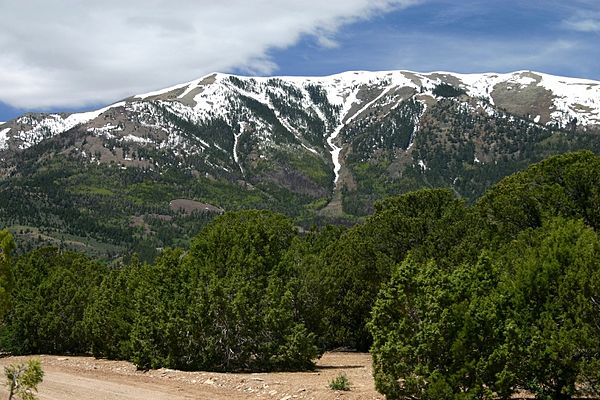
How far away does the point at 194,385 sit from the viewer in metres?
24.0

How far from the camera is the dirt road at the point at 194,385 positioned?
21.0 m

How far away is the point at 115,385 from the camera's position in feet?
82.5

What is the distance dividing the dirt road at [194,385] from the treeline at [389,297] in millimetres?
1918

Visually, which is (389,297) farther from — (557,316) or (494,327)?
(557,316)

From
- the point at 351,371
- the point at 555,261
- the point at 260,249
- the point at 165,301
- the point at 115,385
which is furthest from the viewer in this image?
the point at 260,249

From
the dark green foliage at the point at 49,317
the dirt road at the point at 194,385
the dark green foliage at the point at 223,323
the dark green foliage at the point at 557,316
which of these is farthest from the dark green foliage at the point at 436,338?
the dark green foliage at the point at 49,317

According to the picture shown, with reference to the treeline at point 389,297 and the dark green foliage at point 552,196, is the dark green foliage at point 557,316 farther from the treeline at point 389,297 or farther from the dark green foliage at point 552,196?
the dark green foliage at point 552,196

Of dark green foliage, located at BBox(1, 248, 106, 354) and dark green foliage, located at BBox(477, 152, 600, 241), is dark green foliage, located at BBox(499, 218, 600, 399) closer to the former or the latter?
dark green foliage, located at BBox(477, 152, 600, 241)

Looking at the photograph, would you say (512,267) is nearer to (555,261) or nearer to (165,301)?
(555,261)

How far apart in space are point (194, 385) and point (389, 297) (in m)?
10.5

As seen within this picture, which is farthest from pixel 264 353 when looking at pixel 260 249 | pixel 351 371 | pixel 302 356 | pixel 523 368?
pixel 523 368

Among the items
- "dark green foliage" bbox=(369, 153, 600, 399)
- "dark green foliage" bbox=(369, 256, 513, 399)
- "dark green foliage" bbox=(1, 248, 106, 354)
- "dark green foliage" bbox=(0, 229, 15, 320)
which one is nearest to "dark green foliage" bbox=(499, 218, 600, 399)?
"dark green foliage" bbox=(369, 153, 600, 399)

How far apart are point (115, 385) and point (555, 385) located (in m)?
17.1

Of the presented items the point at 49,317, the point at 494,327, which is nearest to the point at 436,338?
the point at 494,327
